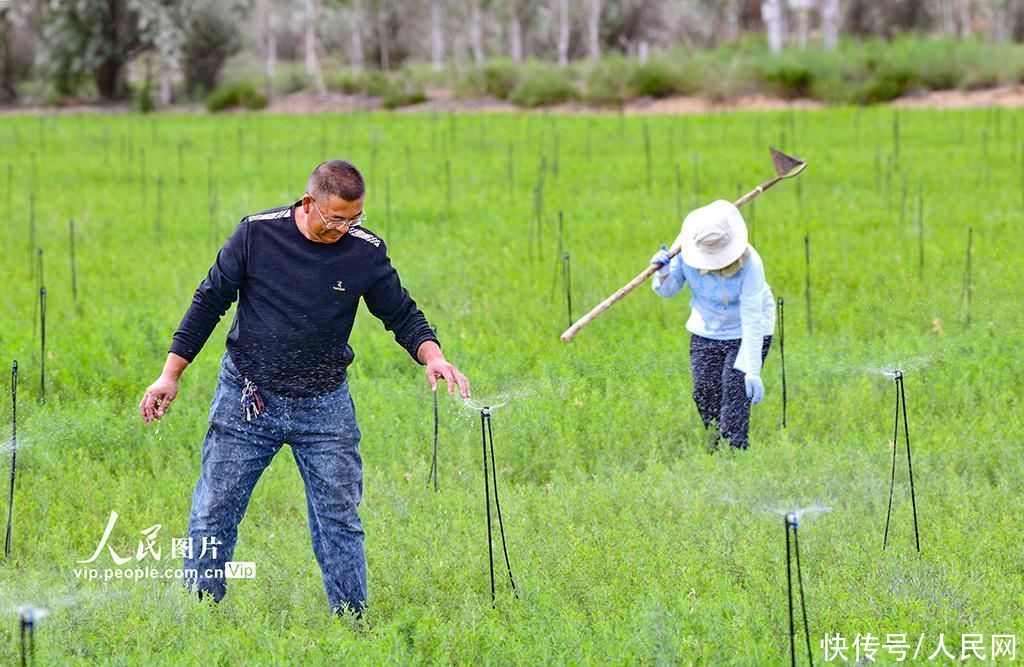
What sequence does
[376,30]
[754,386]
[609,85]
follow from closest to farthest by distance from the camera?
[754,386]
[609,85]
[376,30]

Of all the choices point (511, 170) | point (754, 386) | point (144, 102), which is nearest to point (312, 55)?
point (144, 102)

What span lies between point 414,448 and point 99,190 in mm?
10260

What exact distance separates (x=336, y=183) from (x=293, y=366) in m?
0.70

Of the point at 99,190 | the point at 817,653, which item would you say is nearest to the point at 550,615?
the point at 817,653

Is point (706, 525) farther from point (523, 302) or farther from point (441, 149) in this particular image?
point (441, 149)

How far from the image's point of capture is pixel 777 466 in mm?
6320

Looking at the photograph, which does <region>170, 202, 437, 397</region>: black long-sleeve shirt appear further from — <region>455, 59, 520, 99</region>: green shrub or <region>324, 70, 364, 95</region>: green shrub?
<region>324, 70, 364, 95</region>: green shrub

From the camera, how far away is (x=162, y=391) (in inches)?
179

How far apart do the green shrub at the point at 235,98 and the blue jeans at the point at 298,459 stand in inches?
1104

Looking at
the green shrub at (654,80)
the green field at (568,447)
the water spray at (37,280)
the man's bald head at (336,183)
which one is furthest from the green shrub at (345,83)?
the man's bald head at (336,183)

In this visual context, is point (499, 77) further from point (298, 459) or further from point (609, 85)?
point (298, 459)

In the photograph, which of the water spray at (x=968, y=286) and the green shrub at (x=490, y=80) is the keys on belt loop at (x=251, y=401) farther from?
the green shrub at (x=490, y=80)

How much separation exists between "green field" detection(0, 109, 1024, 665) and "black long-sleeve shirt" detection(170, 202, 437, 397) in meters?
0.94

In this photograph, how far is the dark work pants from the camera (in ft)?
21.7
